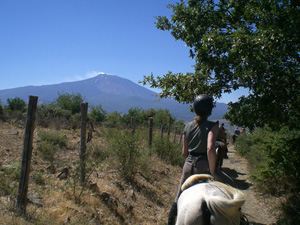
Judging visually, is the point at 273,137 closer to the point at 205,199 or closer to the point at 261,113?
the point at 261,113

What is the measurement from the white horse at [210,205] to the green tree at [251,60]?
316 cm

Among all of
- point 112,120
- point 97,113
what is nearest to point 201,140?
point 112,120

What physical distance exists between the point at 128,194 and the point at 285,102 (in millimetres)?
4276

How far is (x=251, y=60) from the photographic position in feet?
16.0

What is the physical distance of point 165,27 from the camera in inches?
314

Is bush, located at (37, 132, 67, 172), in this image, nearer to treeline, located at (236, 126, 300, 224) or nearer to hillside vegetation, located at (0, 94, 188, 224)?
hillside vegetation, located at (0, 94, 188, 224)

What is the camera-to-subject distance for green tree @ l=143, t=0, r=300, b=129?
491 centimetres

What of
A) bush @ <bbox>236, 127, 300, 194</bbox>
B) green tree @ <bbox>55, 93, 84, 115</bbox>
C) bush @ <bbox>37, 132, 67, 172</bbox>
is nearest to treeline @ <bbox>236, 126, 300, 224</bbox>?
bush @ <bbox>236, 127, 300, 194</bbox>

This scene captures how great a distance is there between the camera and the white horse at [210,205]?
2248 mm

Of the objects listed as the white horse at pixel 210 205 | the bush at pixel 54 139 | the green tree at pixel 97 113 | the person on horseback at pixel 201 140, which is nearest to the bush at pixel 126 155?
the bush at pixel 54 139

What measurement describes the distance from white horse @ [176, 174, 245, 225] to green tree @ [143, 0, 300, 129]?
124 inches

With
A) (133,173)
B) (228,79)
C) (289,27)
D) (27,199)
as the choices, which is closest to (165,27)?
(228,79)

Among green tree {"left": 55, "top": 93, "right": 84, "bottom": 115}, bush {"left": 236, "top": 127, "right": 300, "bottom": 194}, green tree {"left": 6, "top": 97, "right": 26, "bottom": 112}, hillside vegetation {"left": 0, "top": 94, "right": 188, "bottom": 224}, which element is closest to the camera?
hillside vegetation {"left": 0, "top": 94, "right": 188, "bottom": 224}

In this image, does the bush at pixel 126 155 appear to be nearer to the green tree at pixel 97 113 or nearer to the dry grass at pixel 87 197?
the dry grass at pixel 87 197
